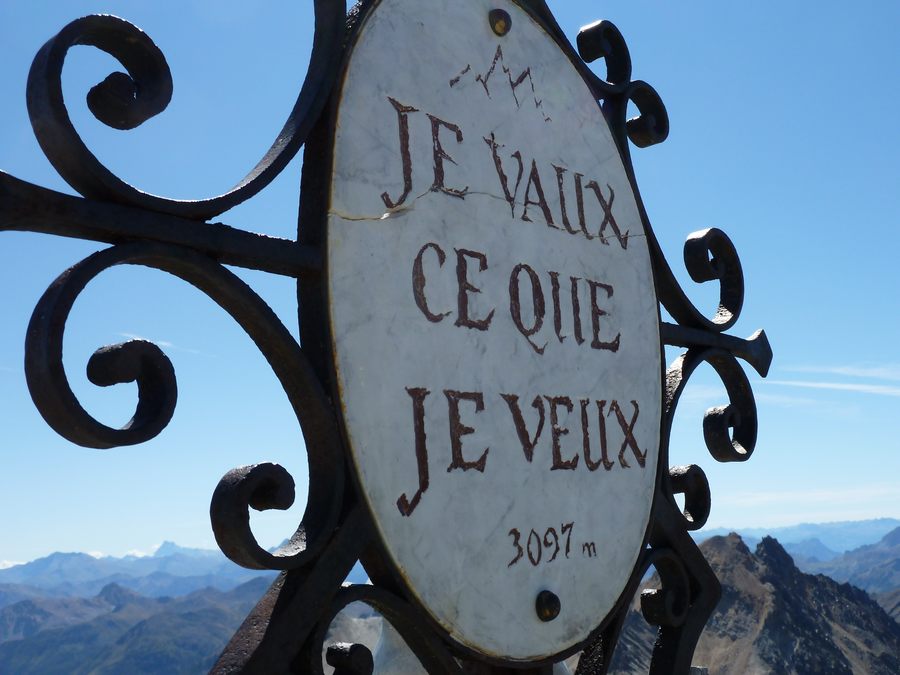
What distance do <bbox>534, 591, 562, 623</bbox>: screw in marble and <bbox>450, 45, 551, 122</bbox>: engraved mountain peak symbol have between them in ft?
3.62

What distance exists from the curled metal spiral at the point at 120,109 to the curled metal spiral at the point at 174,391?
0.10 metres

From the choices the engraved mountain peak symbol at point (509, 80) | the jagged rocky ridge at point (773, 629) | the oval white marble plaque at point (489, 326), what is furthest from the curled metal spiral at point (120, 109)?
the jagged rocky ridge at point (773, 629)

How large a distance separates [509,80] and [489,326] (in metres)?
0.64

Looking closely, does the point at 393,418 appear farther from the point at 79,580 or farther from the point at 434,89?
the point at 79,580

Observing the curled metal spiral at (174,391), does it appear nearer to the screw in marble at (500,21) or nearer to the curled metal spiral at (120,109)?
the curled metal spiral at (120,109)

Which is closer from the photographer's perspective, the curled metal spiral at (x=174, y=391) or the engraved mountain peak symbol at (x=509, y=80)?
the curled metal spiral at (x=174, y=391)

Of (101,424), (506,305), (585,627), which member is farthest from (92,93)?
(585,627)

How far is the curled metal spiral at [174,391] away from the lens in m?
1.47

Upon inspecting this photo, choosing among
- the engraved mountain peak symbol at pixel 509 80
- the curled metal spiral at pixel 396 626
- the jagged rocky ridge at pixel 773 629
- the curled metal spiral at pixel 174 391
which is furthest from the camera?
the jagged rocky ridge at pixel 773 629

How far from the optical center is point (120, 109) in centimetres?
166

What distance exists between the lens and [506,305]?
2172 mm

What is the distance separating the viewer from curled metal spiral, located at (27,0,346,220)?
157cm

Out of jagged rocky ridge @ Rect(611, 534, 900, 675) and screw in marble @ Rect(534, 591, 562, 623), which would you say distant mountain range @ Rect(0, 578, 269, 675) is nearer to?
jagged rocky ridge @ Rect(611, 534, 900, 675)

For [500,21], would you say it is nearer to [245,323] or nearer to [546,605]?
[245,323]
